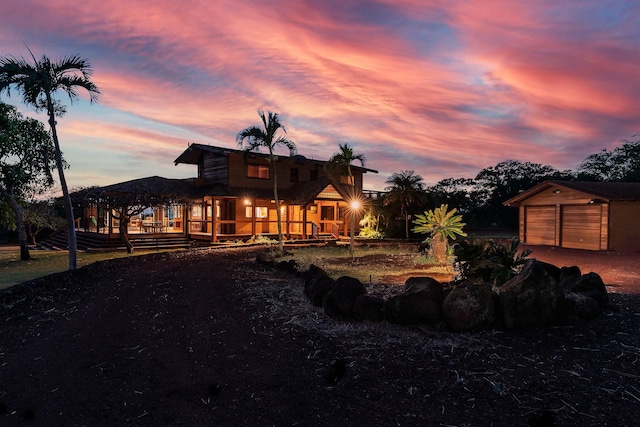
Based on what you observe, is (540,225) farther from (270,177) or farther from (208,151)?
(208,151)

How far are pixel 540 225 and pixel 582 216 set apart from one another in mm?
3084

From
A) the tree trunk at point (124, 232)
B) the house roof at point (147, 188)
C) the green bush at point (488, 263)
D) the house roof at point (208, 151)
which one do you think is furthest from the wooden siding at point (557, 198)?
the tree trunk at point (124, 232)

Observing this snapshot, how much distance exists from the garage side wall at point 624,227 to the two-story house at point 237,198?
47.2 feet

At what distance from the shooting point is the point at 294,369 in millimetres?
5320

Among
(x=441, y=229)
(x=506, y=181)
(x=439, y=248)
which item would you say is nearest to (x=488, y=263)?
(x=441, y=229)

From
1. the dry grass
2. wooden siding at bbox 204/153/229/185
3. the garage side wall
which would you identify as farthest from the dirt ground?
wooden siding at bbox 204/153/229/185

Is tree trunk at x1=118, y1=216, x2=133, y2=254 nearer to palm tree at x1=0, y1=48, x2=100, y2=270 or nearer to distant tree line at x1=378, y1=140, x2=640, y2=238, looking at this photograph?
palm tree at x1=0, y1=48, x2=100, y2=270

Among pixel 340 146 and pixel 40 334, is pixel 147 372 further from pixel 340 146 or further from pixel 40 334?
pixel 340 146

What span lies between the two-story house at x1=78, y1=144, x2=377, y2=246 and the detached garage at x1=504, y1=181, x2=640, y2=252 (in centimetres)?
1156

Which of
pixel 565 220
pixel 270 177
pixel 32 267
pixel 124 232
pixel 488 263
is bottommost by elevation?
pixel 32 267

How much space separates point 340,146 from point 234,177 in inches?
447

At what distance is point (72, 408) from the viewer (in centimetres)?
444

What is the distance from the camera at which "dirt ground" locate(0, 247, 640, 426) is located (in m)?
4.18

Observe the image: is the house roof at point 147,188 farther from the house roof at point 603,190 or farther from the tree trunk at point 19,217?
the house roof at point 603,190
